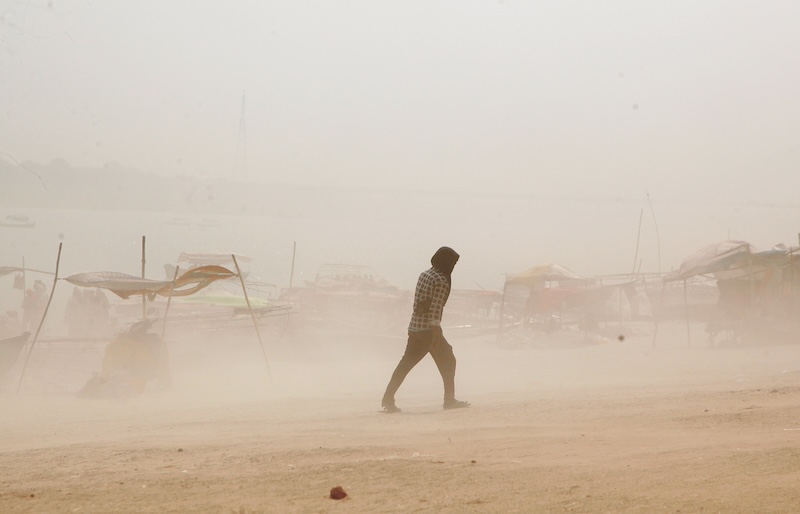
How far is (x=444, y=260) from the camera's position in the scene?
9.45 meters

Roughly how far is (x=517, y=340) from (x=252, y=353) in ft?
25.0

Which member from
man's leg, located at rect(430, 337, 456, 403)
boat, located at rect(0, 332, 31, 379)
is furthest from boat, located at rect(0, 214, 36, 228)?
man's leg, located at rect(430, 337, 456, 403)

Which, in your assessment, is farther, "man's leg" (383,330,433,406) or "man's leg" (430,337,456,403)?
"man's leg" (430,337,456,403)

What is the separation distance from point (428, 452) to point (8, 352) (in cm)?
1146

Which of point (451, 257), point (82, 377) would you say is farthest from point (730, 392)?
point (82, 377)

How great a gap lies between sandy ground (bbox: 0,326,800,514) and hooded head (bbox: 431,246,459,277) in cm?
150

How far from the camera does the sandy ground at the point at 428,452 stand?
5.42 m

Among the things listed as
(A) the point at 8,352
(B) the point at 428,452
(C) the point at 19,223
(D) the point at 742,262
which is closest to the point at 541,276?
(D) the point at 742,262

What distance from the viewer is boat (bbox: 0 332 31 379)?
15789 mm

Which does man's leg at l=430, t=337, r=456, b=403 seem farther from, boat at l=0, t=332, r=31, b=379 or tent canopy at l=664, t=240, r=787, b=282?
tent canopy at l=664, t=240, r=787, b=282

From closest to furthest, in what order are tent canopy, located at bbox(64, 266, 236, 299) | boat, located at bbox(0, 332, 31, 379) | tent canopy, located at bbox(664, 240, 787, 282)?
1. tent canopy, located at bbox(64, 266, 236, 299)
2. boat, located at bbox(0, 332, 31, 379)
3. tent canopy, located at bbox(664, 240, 787, 282)

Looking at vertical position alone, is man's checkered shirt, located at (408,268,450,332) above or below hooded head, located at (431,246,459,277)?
below

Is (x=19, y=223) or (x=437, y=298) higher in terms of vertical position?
(x=19, y=223)

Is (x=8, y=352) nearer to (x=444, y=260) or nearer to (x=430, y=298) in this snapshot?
(x=430, y=298)
